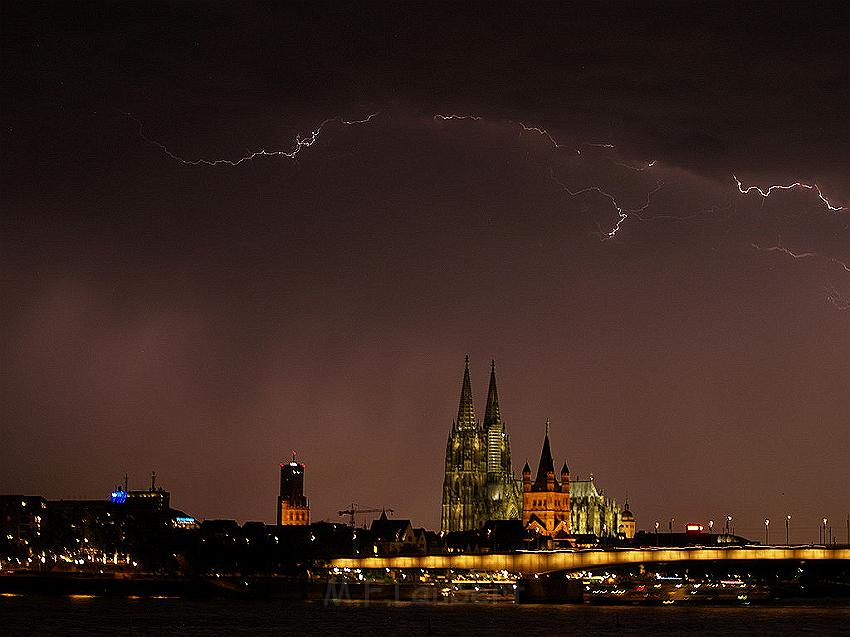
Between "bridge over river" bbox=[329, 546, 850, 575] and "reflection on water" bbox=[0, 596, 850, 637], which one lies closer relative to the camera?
"reflection on water" bbox=[0, 596, 850, 637]

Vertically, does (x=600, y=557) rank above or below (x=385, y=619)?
above

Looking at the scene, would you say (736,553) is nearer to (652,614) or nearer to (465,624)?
(652,614)

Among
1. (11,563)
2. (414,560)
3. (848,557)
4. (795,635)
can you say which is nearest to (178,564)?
(11,563)

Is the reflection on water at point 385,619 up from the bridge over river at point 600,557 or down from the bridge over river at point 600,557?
down

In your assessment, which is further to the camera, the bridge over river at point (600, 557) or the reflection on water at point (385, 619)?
the bridge over river at point (600, 557)

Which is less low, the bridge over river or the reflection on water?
the bridge over river
